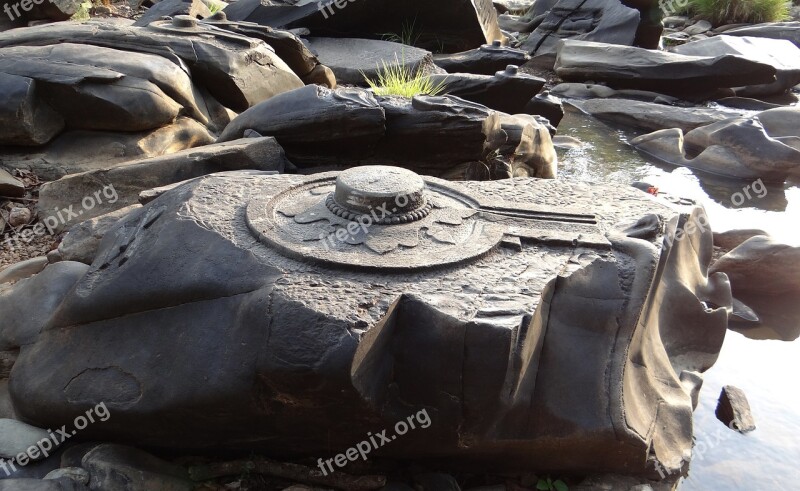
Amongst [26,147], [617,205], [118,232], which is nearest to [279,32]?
[26,147]

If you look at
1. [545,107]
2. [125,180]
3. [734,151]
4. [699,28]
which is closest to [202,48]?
[125,180]

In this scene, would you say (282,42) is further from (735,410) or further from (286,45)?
(735,410)

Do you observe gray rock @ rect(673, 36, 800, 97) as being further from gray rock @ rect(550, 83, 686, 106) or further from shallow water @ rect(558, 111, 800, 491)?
shallow water @ rect(558, 111, 800, 491)

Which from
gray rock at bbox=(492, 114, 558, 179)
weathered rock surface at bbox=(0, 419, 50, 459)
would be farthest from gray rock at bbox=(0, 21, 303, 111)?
weathered rock surface at bbox=(0, 419, 50, 459)

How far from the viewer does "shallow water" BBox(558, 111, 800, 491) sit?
312 centimetres

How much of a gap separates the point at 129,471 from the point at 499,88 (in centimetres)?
549

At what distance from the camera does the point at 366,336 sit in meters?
2.15

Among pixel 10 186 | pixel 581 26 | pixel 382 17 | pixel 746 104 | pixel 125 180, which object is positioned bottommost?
pixel 746 104

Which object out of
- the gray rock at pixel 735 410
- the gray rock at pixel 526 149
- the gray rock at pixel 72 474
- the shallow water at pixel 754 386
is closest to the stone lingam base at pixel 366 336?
the gray rock at pixel 72 474

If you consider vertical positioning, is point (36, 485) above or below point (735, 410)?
above

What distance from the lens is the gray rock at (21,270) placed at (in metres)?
3.64

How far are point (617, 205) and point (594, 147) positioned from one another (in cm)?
471

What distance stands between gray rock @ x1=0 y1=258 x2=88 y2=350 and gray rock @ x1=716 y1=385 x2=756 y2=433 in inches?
129

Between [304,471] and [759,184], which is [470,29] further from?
[304,471]
